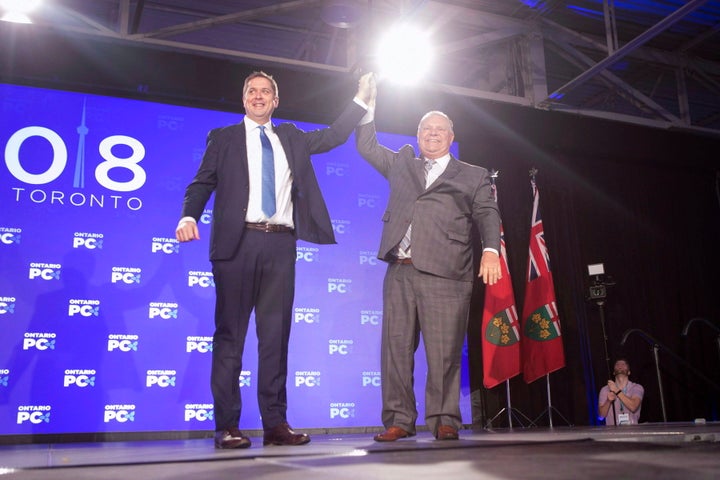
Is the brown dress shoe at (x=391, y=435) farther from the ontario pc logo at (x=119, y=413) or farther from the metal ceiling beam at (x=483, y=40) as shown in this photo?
the metal ceiling beam at (x=483, y=40)

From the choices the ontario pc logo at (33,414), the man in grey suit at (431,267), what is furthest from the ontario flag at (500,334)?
the ontario pc logo at (33,414)

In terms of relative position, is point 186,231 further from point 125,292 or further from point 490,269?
point 125,292

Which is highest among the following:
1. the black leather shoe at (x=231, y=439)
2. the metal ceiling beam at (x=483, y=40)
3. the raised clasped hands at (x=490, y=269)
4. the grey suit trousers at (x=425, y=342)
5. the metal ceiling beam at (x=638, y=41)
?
the metal ceiling beam at (x=483, y=40)

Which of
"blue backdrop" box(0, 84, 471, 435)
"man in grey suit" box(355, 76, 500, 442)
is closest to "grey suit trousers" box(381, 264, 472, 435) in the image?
"man in grey suit" box(355, 76, 500, 442)

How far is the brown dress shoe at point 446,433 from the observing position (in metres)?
2.52

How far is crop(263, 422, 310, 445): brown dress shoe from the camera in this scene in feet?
7.79

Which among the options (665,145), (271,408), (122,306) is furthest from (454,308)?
(665,145)

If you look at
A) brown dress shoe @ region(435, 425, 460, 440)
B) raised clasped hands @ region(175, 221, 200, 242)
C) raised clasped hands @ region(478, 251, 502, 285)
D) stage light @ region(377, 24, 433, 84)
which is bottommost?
brown dress shoe @ region(435, 425, 460, 440)

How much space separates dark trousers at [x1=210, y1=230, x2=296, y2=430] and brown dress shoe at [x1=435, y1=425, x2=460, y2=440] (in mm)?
588

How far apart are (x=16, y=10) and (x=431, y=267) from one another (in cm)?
381

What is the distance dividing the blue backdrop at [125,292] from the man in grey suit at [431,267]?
79.4 inches

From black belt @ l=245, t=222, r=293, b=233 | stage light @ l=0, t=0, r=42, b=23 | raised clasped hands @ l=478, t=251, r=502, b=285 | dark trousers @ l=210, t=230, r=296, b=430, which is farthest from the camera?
stage light @ l=0, t=0, r=42, b=23

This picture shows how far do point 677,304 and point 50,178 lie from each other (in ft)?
18.8

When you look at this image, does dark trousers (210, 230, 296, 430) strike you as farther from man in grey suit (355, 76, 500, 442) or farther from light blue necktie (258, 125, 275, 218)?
man in grey suit (355, 76, 500, 442)
